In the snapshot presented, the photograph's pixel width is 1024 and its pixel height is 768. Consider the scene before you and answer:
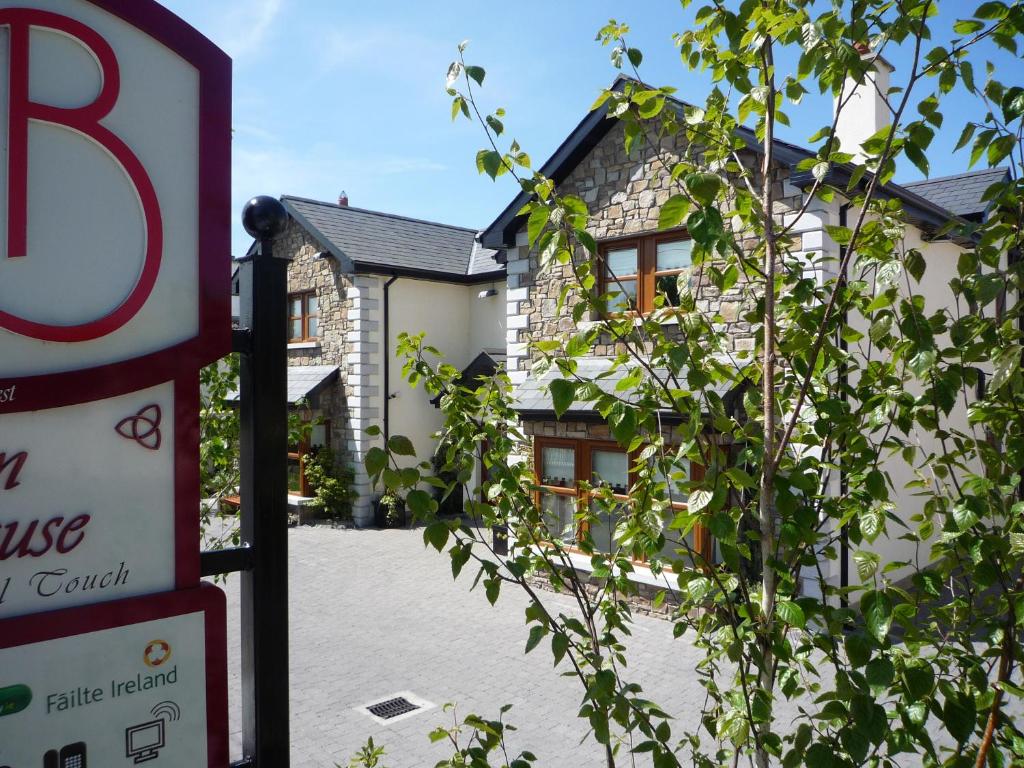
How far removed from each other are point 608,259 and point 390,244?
809cm

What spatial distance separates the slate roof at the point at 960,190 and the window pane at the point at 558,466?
7.67 meters

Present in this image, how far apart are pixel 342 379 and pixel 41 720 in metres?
14.9

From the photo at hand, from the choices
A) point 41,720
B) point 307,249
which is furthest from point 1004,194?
point 307,249

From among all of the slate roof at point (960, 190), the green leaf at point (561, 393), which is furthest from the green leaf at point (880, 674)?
the slate roof at point (960, 190)

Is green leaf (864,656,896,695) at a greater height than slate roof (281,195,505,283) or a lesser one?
lesser

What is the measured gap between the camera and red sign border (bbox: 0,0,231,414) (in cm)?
182

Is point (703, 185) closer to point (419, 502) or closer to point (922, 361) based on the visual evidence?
point (922, 361)

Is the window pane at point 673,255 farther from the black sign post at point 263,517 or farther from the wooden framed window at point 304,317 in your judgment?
the wooden framed window at point 304,317

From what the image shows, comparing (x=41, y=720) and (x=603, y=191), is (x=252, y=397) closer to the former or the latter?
(x=41, y=720)

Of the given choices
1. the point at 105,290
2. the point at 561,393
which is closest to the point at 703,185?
the point at 561,393

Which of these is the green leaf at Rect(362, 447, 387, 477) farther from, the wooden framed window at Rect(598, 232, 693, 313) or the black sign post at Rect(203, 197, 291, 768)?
the wooden framed window at Rect(598, 232, 693, 313)

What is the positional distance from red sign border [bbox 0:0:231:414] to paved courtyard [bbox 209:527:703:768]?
199 inches

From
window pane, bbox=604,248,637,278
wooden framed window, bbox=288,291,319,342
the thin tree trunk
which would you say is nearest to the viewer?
the thin tree trunk

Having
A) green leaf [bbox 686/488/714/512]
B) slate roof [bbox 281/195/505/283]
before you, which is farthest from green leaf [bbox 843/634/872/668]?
slate roof [bbox 281/195/505/283]
